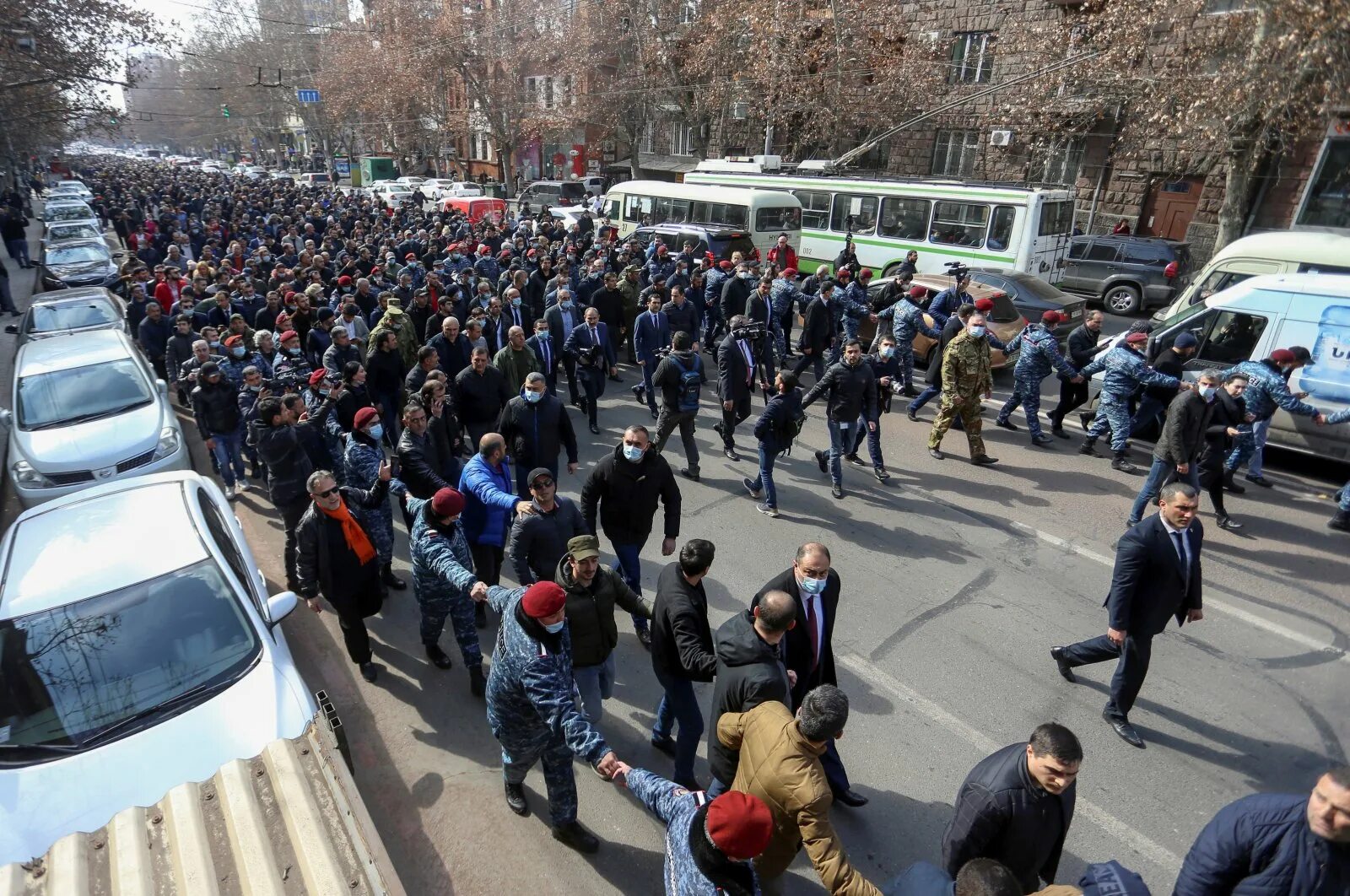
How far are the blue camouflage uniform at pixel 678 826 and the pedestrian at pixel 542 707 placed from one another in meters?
0.16

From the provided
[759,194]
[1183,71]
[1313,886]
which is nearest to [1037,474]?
[1313,886]

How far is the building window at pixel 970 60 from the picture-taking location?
25500 mm

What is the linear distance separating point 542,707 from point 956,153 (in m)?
28.9

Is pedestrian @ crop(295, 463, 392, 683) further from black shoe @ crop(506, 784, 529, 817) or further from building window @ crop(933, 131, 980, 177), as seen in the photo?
building window @ crop(933, 131, 980, 177)

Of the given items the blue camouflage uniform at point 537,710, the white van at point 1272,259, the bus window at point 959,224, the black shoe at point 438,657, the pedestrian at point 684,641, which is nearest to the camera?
the blue camouflage uniform at point 537,710

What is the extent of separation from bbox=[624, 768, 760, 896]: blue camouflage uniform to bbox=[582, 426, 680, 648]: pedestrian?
2.43 metres

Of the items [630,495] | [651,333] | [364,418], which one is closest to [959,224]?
[651,333]

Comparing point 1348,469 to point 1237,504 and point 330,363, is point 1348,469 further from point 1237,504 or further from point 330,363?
point 330,363

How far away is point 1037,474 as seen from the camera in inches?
340

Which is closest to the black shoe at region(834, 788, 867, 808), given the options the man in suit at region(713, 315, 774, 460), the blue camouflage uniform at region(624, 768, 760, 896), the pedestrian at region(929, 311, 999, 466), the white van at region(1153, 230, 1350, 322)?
the blue camouflage uniform at region(624, 768, 760, 896)

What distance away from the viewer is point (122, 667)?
370 centimetres

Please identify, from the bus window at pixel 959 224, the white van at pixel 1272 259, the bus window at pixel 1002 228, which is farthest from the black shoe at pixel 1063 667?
the bus window at pixel 959 224

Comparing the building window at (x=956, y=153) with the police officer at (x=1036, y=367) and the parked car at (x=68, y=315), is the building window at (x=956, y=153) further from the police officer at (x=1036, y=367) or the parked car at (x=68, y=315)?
the parked car at (x=68, y=315)

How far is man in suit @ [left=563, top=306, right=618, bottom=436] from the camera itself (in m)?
9.26
